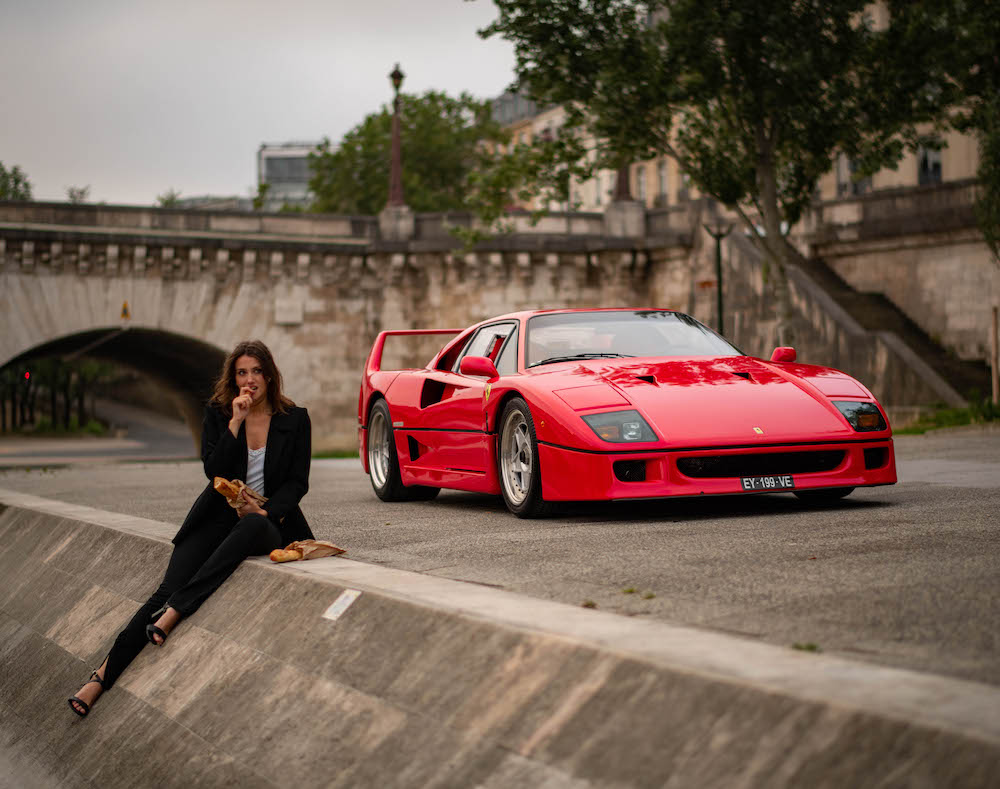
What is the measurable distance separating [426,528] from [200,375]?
3481 cm

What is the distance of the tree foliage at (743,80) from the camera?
21312 mm

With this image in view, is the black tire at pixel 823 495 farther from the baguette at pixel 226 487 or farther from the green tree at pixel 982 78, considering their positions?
the green tree at pixel 982 78

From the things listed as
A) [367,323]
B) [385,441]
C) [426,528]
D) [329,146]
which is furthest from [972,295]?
[329,146]

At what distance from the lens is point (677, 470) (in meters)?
7.39

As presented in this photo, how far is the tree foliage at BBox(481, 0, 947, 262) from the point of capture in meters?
21.3

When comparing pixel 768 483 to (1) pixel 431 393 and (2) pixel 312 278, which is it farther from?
(2) pixel 312 278

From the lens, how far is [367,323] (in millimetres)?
35656

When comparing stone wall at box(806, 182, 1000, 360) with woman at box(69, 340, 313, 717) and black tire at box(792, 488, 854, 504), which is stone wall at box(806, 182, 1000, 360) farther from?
woman at box(69, 340, 313, 717)

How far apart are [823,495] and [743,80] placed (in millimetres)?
15051

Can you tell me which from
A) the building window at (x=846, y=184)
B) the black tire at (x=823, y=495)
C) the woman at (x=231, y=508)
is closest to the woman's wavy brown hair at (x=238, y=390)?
the woman at (x=231, y=508)

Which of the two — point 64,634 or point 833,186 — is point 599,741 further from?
point 833,186

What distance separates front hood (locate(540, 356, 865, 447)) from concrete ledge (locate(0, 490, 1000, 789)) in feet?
7.42

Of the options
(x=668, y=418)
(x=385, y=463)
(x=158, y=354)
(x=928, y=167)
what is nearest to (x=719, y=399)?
(x=668, y=418)

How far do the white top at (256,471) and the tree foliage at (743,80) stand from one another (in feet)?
52.9
